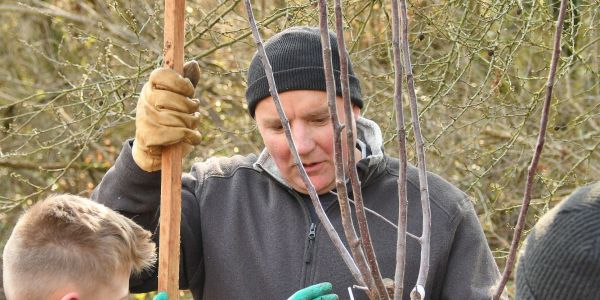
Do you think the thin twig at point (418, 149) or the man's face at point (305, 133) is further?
the man's face at point (305, 133)

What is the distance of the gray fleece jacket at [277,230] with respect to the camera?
9.21ft

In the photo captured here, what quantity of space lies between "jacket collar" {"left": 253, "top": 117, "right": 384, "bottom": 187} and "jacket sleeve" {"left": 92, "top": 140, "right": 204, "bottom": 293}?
24 cm

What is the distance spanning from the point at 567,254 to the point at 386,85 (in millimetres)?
3664

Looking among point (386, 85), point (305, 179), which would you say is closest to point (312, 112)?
point (305, 179)

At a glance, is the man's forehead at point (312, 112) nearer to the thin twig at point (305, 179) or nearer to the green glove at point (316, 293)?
the green glove at point (316, 293)

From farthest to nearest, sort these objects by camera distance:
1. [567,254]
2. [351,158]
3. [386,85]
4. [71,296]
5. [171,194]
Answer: [386,85]
[171,194]
[71,296]
[351,158]
[567,254]

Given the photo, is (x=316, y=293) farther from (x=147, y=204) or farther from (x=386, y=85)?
(x=386, y=85)

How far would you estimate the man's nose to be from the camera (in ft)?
9.18

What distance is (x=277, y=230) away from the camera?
2941mm

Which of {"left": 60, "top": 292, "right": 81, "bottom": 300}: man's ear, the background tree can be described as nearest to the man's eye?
{"left": 60, "top": 292, "right": 81, "bottom": 300}: man's ear

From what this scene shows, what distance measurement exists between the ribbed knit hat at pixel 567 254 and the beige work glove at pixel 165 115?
1320 mm

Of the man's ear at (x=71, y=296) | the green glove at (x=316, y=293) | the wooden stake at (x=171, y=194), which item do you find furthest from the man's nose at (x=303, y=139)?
the man's ear at (x=71, y=296)

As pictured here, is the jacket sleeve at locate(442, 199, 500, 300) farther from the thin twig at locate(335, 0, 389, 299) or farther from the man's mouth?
the thin twig at locate(335, 0, 389, 299)

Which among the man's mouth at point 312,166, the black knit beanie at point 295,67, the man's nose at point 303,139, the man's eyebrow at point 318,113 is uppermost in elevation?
the black knit beanie at point 295,67
